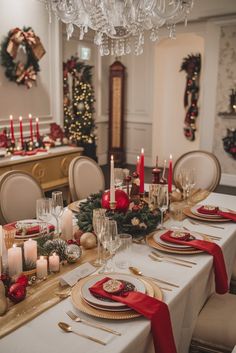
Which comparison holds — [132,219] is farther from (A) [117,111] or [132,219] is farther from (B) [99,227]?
(A) [117,111]

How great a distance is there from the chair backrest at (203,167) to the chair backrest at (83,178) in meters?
0.64

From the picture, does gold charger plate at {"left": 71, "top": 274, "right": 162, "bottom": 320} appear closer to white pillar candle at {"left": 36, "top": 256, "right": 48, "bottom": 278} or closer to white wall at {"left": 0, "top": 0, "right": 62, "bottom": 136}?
white pillar candle at {"left": 36, "top": 256, "right": 48, "bottom": 278}

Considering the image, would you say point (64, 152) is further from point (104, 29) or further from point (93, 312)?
point (93, 312)

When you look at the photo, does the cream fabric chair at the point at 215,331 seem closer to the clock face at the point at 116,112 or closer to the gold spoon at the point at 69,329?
the gold spoon at the point at 69,329

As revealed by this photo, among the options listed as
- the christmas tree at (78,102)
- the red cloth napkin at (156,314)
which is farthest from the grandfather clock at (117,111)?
the red cloth napkin at (156,314)

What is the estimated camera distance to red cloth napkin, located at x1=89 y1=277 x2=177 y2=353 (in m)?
1.20

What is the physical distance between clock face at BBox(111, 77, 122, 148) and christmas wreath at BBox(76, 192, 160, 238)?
16.8 feet

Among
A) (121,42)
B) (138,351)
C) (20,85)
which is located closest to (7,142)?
(20,85)

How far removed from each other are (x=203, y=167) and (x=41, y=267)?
200 centimetres

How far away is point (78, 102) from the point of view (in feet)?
19.6

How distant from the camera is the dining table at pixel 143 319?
3.55ft

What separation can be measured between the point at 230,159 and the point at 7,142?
3.44 metres

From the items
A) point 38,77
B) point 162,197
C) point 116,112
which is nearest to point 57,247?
point 162,197

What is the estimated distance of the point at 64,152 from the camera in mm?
4430
